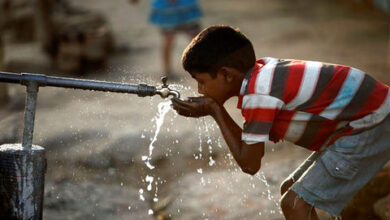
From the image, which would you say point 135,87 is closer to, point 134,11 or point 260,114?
point 260,114

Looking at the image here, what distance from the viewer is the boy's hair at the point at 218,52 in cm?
265

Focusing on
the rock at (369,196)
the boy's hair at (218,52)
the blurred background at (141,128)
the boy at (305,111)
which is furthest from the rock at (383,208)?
the boy's hair at (218,52)

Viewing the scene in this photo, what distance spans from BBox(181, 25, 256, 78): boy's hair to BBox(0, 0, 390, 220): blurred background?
1.45 meters

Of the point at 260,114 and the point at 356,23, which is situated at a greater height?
the point at 356,23

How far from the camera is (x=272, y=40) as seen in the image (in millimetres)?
9672

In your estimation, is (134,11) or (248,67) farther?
(134,11)

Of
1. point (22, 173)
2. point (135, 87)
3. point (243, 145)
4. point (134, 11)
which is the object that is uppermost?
point (134, 11)

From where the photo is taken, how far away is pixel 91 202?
4008mm

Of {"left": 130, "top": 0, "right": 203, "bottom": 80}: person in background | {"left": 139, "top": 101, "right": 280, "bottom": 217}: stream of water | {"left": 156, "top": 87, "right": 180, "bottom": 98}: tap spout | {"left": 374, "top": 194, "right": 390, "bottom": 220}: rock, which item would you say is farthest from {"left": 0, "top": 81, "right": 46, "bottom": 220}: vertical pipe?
{"left": 130, "top": 0, "right": 203, "bottom": 80}: person in background

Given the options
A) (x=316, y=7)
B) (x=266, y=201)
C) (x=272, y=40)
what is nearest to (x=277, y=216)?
(x=266, y=201)

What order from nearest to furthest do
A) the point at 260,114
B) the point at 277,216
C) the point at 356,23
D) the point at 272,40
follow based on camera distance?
the point at 260,114, the point at 277,216, the point at 272,40, the point at 356,23

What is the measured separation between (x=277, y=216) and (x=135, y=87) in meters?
1.47

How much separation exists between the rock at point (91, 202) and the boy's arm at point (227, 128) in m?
1.31

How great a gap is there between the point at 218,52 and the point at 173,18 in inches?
198
